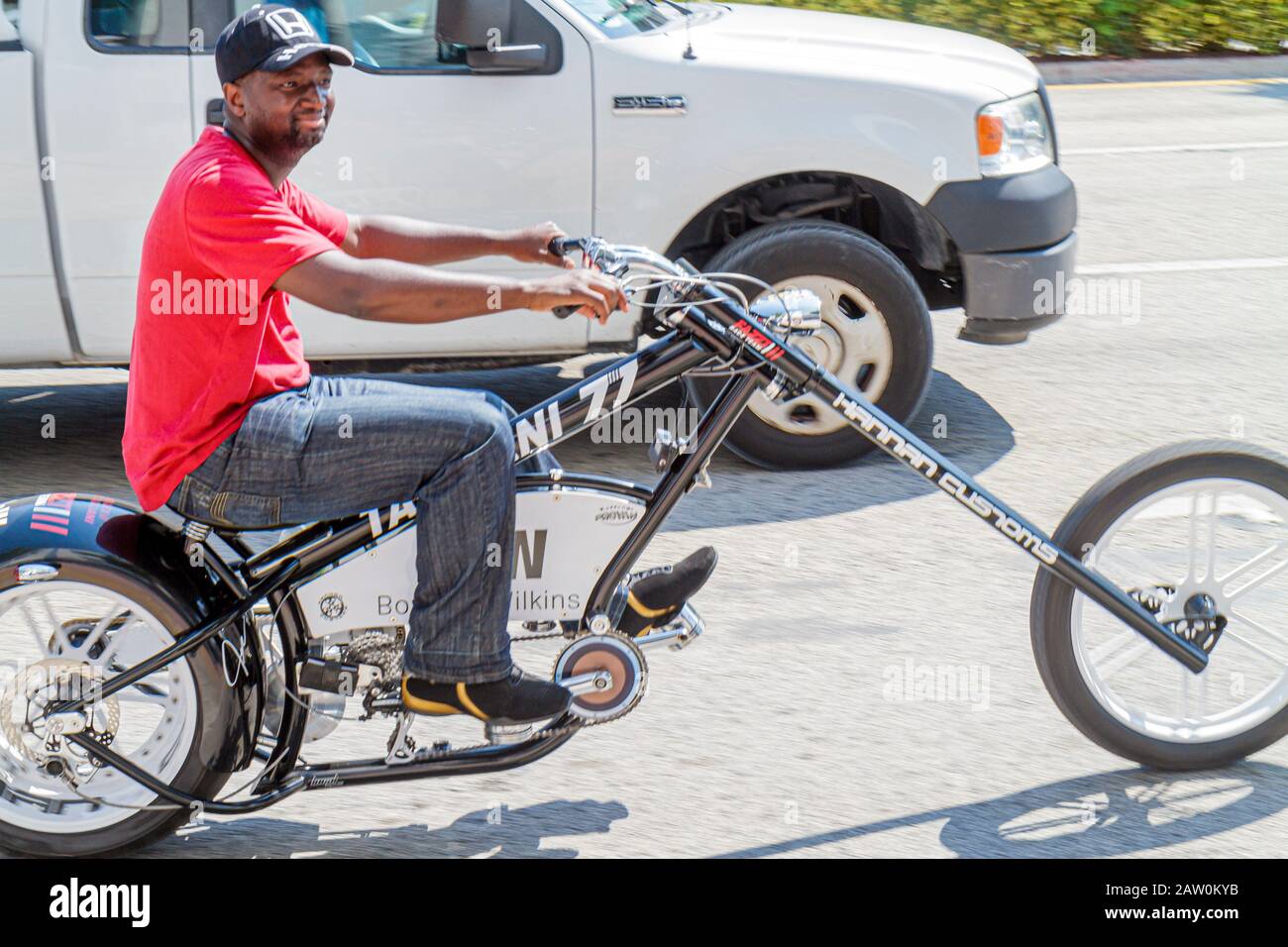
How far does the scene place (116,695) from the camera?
348 centimetres

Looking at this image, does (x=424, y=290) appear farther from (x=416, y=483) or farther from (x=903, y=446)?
(x=903, y=446)

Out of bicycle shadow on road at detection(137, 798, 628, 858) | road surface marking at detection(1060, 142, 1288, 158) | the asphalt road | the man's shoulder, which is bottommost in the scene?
bicycle shadow on road at detection(137, 798, 628, 858)

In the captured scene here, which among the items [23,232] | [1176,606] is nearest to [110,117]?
[23,232]

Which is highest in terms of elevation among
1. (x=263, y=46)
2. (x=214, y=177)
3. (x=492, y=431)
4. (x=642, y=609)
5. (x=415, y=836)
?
(x=263, y=46)

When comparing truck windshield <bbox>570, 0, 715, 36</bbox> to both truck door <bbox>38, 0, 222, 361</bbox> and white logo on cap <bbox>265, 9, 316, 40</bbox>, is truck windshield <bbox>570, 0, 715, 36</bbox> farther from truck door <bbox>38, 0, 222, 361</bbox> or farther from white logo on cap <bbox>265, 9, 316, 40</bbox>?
white logo on cap <bbox>265, 9, 316, 40</bbox>

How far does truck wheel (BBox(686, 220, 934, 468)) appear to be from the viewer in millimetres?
5832

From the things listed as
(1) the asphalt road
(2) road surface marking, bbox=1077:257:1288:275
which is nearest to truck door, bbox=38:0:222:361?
(1) the asphalt road

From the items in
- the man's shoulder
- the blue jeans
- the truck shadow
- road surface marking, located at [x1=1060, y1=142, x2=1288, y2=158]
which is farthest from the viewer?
road surface marking, located at [x1=1060, y1=142, x2=1288, y2=158]

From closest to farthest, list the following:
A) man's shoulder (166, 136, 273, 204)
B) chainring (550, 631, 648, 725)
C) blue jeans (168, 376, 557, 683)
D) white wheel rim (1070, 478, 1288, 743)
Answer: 1. man's shoulder (166, 136, 273, 204)
2. blue jeans (168, 376, 557, 683)
3. chainring (550, 631, 648, 725)
4. white wheel rim (1070, 478, 1288, 743)

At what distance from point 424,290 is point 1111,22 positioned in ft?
44.2

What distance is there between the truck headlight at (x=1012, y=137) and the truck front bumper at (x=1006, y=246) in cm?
5

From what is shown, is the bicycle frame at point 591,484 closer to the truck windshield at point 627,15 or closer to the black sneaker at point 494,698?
the black sneaker at point 494,698
